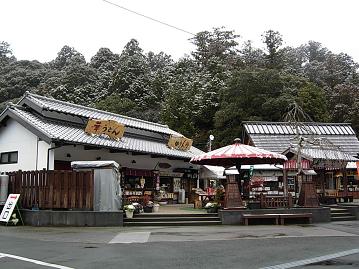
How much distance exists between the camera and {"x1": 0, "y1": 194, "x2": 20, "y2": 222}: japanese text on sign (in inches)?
637

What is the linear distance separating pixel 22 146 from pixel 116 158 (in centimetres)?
493

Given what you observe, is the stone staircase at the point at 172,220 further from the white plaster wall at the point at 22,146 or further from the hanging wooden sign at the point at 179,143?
the hanging wooden sign at the point at 179,143

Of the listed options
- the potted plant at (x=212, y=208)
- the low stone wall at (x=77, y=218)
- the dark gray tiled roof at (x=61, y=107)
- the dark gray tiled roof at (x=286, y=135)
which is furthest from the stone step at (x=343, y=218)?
the dark gray tiled roof at (x=286, y=135)

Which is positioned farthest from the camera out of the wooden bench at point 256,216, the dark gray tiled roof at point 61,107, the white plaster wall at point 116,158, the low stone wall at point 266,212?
the dark gray tiled roof at point 61,107

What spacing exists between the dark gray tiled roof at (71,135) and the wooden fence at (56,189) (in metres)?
2.02

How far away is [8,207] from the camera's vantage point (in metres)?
16.5

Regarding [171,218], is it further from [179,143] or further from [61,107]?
[179,143]

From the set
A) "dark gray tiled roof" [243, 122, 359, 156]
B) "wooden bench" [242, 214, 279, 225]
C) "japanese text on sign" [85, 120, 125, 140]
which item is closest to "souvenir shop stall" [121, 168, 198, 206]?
"japanese text on sign" [85, 120, 125, 140]

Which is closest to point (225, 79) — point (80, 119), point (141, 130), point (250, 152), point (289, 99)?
point (289, 99)

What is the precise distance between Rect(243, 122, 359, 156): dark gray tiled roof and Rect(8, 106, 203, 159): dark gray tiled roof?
10449mm

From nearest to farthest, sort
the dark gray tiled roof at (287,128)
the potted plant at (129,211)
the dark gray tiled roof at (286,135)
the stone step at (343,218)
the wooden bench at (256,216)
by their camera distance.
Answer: the wooden bench at (256,216) → the potted plant at (129,211) → the stone step at (343,218) → the dark gray tiled roof at (286,135) → the dark gray tiled roof at (287,128)

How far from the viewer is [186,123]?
44.2 meters

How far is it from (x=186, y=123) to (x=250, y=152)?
27.1 m

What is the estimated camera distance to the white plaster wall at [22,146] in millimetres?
19641
